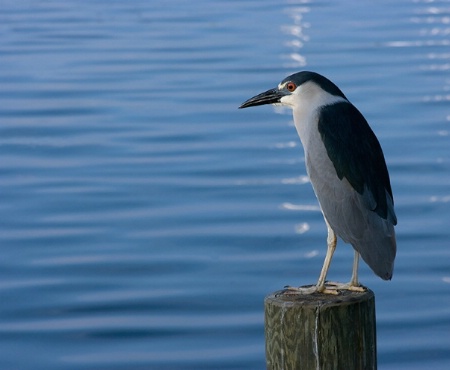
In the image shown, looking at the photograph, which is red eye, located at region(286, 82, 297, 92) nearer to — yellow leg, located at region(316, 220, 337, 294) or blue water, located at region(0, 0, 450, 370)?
yellow leg, located at region(316, 220, 337, 294)

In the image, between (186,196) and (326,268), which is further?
(186,196)

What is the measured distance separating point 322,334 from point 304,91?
1494mm

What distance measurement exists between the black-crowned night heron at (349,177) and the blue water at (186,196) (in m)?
1.80

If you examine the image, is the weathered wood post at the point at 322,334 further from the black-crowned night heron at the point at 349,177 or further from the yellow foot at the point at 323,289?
the black-crowned night heron at the point at 349,177

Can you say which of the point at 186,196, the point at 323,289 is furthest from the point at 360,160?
the point at 186,196

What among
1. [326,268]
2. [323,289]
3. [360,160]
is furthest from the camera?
[360,160]

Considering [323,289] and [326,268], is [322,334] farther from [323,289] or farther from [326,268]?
[326,268]

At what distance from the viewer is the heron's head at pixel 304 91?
554 centimetres

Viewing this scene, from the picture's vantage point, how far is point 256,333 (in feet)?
24.2

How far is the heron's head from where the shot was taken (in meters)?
5.54

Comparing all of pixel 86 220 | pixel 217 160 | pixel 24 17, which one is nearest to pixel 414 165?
pixel 217 160

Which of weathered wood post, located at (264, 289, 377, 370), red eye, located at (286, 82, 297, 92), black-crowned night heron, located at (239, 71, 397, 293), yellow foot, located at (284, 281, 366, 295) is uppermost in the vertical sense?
red eye, located at (286, 82, 297, 92)

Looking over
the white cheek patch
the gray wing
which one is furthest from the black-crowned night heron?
the white cheek patch

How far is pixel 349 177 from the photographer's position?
17.5 ft
